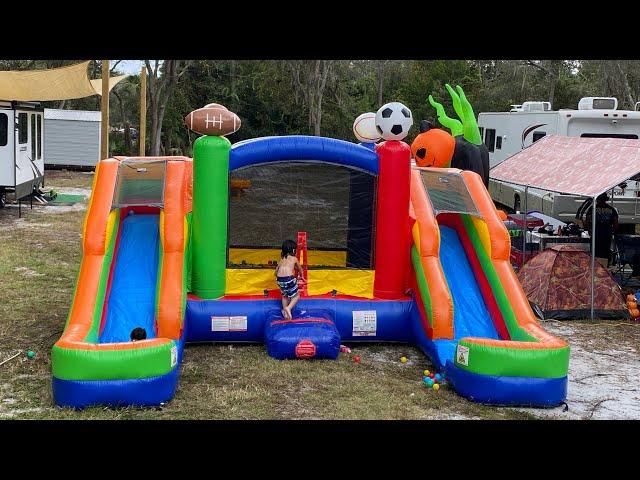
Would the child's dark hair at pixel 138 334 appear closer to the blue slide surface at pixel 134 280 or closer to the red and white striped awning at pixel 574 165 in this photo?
the blue slide surface at pixel 134 280

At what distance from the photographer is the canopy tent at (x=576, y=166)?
8898mm

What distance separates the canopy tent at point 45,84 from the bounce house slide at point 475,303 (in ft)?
35.1

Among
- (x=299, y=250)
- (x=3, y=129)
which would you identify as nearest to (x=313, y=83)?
(x=3, y=129)

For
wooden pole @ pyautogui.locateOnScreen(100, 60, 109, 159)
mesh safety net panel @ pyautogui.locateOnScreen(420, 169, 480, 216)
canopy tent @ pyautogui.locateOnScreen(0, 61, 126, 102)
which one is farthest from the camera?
canopy tent @ pyautogui.locateOnScreen(0, 61, 126, 102)

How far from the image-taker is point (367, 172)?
7.92 metres

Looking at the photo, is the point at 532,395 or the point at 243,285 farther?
the point at 243,285

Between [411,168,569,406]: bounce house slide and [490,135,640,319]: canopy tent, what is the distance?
4.89ft

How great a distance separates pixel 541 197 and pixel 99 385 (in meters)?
9.78

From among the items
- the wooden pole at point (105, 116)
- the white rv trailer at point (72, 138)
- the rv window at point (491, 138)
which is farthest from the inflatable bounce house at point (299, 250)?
the white rv trailer at point (72, 138)

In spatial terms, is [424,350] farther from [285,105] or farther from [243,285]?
[285,105]

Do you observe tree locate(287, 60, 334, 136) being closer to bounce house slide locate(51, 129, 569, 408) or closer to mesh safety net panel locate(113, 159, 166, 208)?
mesh safety net panel locate(113, 159, 166, 208)

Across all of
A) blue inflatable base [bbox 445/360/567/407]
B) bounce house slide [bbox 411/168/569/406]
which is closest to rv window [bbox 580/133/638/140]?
bounce house slide [bbox 411/168/569/406]

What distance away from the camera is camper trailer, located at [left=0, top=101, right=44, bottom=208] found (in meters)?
15.0
